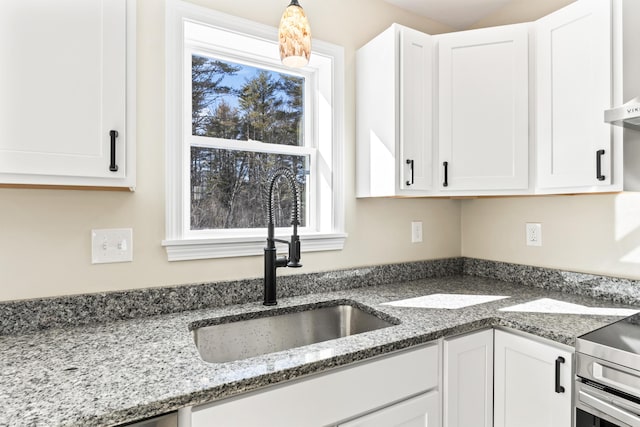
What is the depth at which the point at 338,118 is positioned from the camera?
185 cm

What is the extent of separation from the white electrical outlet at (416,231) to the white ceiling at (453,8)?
126 centimetres

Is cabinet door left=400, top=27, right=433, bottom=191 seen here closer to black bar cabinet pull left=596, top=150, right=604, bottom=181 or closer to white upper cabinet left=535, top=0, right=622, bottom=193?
white upper cabinet left=535, top=0, right=622, bottom=193

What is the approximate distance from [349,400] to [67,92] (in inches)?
49.0

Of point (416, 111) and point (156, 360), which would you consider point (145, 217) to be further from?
point (416, 111)

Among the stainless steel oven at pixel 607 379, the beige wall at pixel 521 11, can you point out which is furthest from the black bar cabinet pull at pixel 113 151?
the beige wall at pixel 521 11

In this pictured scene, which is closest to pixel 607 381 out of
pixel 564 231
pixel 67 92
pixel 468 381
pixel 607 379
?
pixel 607 379

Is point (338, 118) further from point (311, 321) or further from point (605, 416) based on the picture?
point (605, 416)

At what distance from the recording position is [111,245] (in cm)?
134

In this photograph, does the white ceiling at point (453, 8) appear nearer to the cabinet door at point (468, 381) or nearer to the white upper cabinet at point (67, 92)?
the white upper cabinet at point (67, 92)

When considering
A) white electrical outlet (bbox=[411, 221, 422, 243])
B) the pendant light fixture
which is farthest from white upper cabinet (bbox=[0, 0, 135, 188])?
white electrical outlet (bbox=[411, 221, 422, 243])

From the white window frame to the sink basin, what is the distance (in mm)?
311

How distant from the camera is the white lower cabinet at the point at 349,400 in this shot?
35.2 inches

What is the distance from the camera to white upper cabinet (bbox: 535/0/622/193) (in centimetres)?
139

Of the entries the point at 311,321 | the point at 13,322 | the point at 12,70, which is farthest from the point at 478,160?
the point at 13,322
